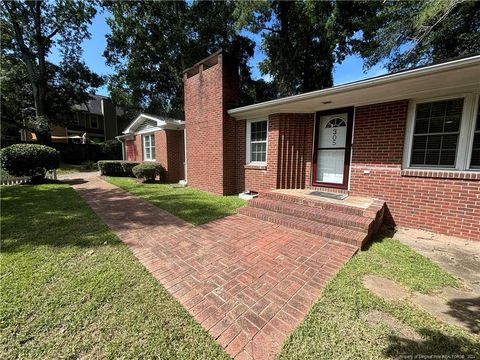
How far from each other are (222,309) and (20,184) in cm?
1258

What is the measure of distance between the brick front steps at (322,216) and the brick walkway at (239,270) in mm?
192

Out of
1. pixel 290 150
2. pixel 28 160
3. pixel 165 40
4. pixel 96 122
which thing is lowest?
pixel 28 160

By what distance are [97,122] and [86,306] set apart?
107ft

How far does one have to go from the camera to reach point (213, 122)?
26.2ft

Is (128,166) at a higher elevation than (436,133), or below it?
below

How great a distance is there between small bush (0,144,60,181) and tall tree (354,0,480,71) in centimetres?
1692

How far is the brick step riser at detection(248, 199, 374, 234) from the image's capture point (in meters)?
4.04

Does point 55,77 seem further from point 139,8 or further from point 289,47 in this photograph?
point 289,47

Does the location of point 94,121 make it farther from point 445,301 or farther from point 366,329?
point 445,301

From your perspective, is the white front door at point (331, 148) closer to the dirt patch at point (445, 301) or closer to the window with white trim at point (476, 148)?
the window with white trim at point (476, 148)

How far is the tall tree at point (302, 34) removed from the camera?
12.1 m

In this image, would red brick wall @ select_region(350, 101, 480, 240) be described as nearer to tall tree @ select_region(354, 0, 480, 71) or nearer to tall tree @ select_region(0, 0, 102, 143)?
tall tree @ select_region(354, 0, 480, 71)

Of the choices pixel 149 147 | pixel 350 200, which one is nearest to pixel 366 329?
pixel 350 200

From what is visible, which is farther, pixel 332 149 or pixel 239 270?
pixel 332 149
